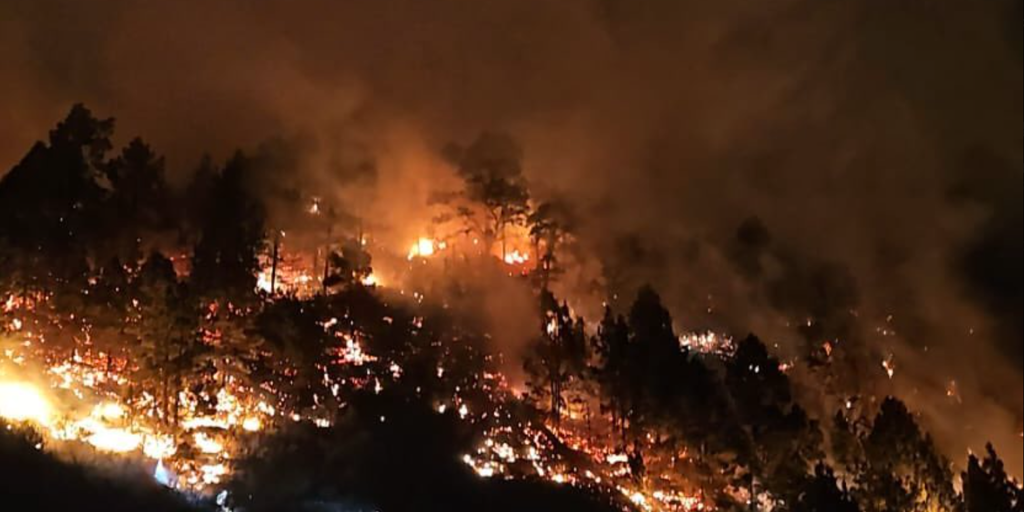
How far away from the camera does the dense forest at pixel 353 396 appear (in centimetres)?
2969

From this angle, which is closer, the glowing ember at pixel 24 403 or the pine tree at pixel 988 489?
the pine tree at pixel 988 489

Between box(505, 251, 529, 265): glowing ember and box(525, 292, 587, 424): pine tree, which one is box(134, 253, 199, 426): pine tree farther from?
box(505, 251, 529, 265): glowing ember

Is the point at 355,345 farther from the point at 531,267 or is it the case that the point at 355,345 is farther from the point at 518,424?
the point at 531,267

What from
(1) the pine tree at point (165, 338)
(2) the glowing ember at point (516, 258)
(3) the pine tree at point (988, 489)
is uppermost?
(2) the glowing ember at point (516, 258)

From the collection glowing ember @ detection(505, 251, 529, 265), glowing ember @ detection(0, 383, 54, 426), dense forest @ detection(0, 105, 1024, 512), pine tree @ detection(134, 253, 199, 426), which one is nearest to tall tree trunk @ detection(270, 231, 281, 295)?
dense forest @ detection(0, 105, 1024, 512)

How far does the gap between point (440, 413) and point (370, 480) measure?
6754mm

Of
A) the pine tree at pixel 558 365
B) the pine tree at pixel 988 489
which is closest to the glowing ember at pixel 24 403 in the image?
the pine tree at pixel 558 365

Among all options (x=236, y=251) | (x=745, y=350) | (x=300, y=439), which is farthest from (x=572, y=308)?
(x=300, y=439)

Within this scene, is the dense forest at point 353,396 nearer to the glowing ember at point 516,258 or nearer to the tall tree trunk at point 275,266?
the tall tree trunk at point 275,266

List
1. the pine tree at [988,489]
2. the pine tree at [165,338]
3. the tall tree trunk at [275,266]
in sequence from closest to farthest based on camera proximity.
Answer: the pine tree at [988,489] < the pine tree at [165,338] < the tall tree trunk at [275,266]

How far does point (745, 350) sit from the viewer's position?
37531 millimetres

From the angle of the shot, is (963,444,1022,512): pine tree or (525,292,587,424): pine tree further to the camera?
(525,292,587,424): pine tree

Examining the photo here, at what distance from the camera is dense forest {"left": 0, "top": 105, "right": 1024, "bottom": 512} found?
97.4 ft

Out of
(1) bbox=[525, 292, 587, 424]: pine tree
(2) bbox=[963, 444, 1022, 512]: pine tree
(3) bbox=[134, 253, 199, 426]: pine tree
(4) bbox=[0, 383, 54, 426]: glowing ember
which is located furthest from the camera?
(1) bbox=[525, 292, 587, 424]: pine tree
